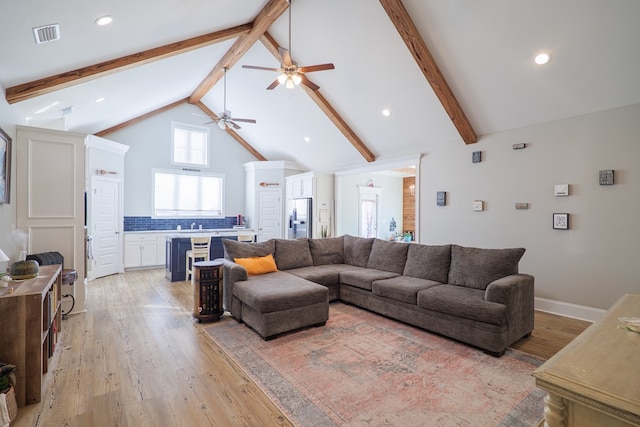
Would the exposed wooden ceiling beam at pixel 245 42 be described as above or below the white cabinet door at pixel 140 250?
above

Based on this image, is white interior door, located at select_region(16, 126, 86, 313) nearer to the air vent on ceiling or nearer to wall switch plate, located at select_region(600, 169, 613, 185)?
the air vent on ceiling

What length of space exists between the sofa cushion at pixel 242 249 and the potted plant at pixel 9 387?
8.07ft

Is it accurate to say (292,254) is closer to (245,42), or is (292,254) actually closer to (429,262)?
(429,262)

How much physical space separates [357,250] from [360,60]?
3.07m

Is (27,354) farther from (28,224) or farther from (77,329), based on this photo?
(28,224)

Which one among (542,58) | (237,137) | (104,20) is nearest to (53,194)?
(104,20)

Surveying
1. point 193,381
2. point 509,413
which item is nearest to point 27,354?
point 193,381

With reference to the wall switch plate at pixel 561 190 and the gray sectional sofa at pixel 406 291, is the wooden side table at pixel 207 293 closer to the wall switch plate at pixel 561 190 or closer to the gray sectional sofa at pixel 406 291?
the gray sectional sofa at pixel 406 291

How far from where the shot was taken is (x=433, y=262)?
159 inches

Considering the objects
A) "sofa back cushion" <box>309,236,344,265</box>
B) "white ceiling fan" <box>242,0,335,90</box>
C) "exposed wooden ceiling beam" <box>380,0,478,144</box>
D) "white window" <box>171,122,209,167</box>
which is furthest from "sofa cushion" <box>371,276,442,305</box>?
"white window" <box>171,122,209,167</box>

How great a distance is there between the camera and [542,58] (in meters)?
3.64

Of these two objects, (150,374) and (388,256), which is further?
(388,256)

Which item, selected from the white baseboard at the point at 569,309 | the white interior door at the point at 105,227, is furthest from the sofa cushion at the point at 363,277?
the white interior door at the point at 105,227

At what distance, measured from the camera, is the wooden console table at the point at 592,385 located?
85cm
